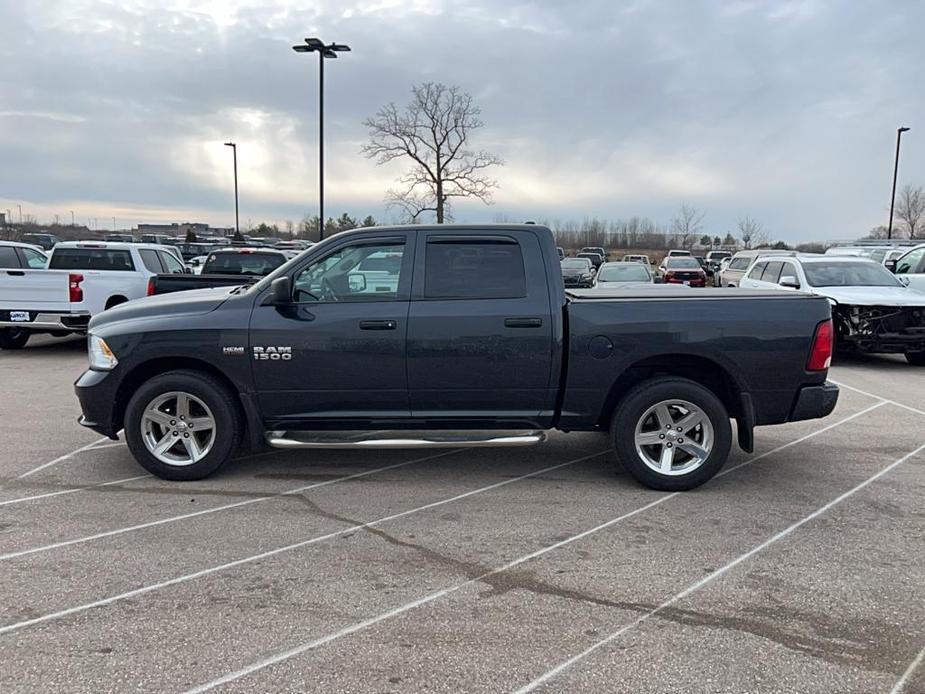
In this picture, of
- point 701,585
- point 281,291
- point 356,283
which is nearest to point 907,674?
point 701,585

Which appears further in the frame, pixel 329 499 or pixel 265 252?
pixel 265 252

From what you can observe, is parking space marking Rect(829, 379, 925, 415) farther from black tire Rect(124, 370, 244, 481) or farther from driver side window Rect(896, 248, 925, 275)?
black tire Rect(124, 370, 244, 481)

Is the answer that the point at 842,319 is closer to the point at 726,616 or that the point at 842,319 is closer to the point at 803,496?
the point at 803,496

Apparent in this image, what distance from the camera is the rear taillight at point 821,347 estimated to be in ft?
17.4

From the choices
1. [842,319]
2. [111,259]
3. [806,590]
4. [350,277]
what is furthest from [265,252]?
[806,590]

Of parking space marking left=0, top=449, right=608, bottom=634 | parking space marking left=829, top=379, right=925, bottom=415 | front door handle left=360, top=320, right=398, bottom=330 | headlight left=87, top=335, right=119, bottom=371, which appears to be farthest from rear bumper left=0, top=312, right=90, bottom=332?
parking space marking left=829, top=379, right=925, bottom=415

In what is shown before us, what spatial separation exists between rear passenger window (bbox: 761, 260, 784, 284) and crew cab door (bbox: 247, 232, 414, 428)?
10.7 meters

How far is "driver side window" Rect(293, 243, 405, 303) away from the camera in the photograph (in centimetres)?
550

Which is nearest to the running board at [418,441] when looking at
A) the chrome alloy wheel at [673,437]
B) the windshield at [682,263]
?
the chrome alloy wheel at [673,437]

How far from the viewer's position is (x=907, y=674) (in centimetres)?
310

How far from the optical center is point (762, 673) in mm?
3098

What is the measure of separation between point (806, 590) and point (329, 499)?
3093mm

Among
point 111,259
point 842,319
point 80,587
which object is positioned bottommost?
point 80,587

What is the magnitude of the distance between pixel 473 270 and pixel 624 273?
14.0 meters
